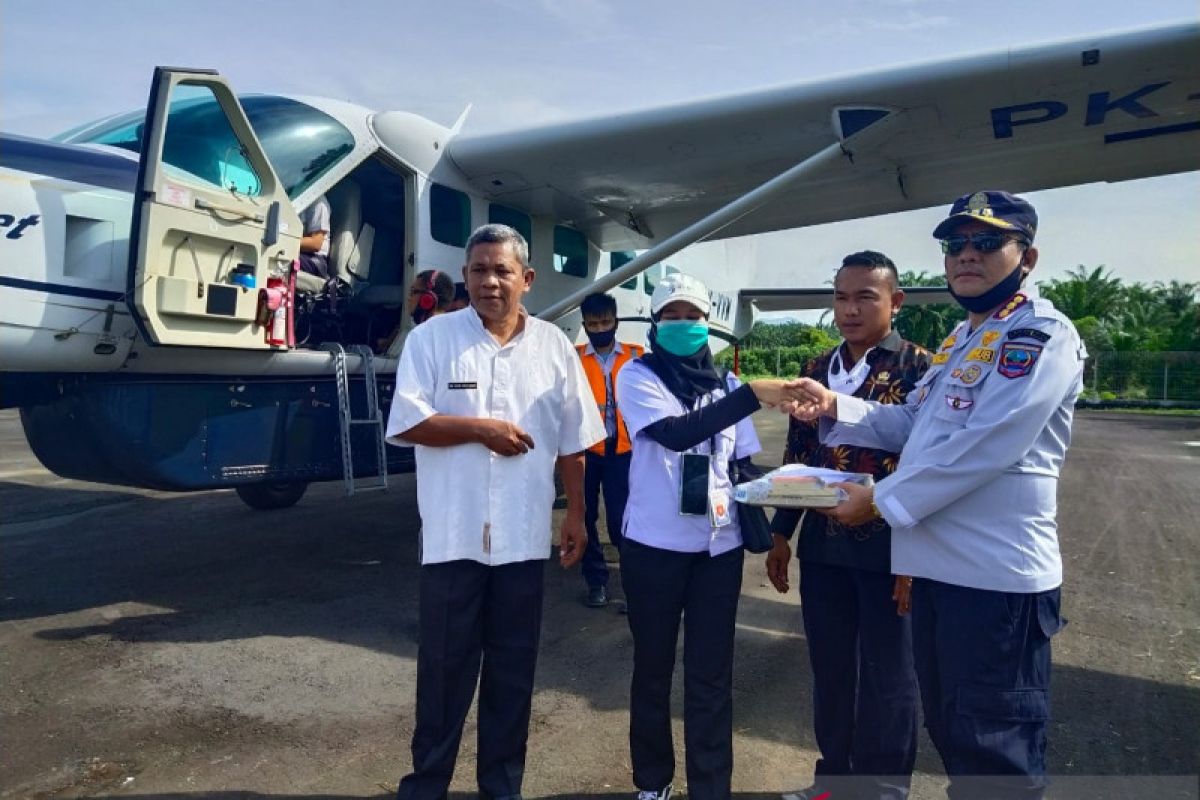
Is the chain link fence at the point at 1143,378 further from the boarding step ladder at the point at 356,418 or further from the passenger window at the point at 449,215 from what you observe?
the boarding step ladder at the point at 356,418

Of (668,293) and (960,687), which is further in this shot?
(668,293)

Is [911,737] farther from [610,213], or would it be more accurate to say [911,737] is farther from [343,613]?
[610,213]

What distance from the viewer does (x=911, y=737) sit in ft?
8.73

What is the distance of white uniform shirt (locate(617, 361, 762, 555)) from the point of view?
8.82 ft

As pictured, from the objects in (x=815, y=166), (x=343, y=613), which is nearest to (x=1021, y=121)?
(x=815, y=166)

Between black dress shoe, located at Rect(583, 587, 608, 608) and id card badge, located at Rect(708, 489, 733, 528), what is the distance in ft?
8.13

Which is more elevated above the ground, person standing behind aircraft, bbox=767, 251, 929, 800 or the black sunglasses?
the black sunglasses

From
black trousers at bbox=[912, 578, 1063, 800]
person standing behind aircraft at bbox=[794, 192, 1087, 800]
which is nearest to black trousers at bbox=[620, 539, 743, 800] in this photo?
person standing behind aircraft at bbox=[794, 192, 1087, 800]

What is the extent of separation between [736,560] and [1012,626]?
90cm

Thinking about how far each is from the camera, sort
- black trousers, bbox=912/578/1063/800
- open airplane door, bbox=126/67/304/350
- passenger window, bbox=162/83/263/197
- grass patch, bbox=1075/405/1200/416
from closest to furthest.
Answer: black trousers, bbox=912/578/1063/800 → open airplane door, bbox=126/67/304/350 → passenger window, bbox=162/83/263/197 → grass patch, bbox=1075/405/1200/416

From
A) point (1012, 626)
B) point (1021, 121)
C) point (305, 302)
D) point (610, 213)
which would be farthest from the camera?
point (610, 213)

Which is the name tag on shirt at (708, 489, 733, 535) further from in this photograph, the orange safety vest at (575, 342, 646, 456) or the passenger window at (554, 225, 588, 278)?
the passenger window at (554, 225, 588, 278)

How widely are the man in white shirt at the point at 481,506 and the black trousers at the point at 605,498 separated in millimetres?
2016

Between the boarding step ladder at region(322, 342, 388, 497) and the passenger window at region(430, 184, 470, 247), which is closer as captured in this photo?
the boarding step ladder at region(322, 342, 388, 497)
